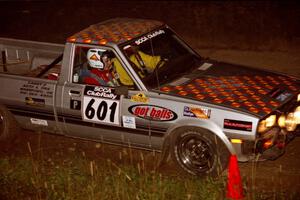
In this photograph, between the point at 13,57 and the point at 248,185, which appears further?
the point at 13,57

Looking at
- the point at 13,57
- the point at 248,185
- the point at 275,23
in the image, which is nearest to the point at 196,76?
the point at 248,185

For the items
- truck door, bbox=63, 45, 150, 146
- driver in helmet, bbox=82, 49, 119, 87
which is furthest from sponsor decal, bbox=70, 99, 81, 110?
driver in helmet, bbox=82, 49, 119, 87

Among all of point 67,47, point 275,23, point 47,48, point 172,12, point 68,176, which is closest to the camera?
point 68,176

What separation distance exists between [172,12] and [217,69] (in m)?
6.60

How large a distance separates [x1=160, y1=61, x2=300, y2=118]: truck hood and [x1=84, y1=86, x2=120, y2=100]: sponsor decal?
1.97ft

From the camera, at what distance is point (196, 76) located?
7.36 m

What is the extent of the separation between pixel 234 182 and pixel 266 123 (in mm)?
793

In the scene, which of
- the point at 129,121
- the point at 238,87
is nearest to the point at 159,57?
the point at 129,121

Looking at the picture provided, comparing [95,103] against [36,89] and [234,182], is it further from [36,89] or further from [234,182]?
[234,182]

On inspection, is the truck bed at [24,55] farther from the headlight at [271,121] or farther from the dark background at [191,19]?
the dark background at [191,19]

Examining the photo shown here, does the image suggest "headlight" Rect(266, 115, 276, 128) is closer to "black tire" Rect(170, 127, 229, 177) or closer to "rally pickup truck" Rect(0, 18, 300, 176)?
"rally pickup truck" Rect(0, 18, 300, 176)

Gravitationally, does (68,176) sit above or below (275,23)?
below

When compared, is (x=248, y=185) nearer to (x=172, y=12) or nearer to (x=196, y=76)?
(x=196, y=76)

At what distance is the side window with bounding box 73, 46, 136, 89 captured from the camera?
24.2ft
